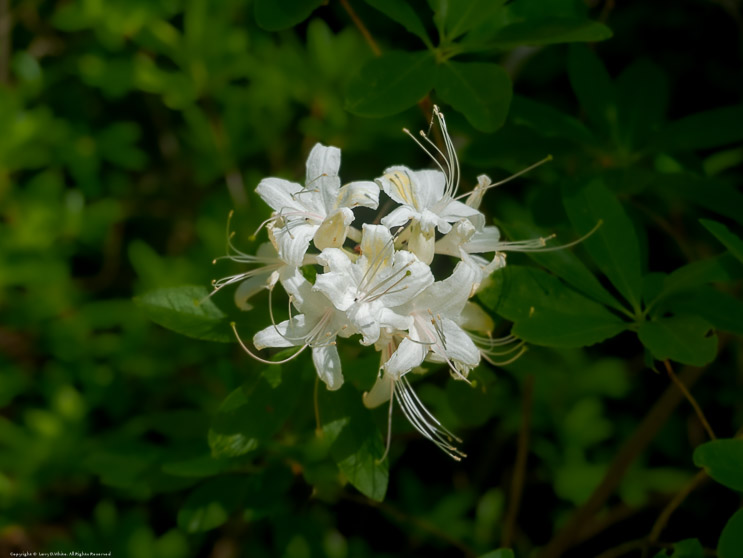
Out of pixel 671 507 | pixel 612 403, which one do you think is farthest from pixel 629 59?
pixel 671 507

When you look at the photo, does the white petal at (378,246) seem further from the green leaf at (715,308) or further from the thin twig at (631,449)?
the thin twig at (631,449)

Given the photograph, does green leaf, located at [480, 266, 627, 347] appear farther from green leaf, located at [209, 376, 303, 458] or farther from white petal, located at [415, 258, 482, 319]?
green leaf, located at [209, 376, 303, 458]

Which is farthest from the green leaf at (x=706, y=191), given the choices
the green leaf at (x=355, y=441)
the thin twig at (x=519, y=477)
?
the green leaf at (x=355, y=441)

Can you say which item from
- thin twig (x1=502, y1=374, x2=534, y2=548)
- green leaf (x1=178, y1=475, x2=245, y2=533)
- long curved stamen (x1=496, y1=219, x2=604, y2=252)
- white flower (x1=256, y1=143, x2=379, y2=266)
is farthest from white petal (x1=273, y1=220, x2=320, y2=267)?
thin twig (x1=502, y1=374, x2=534, y2=548)

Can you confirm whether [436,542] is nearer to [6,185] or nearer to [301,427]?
[301,427]

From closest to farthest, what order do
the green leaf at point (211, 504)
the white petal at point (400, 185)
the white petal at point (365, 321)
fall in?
the white petal at point (365, 321) → the white petal at point (400, 185) → the green leaf at point (211, 504)
